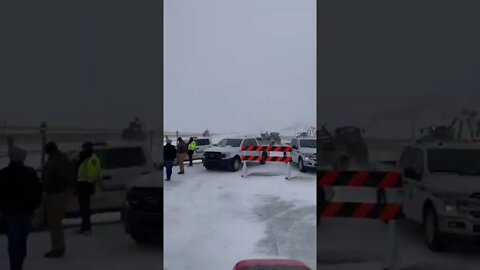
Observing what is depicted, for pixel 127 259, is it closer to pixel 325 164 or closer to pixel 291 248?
pixel 325 164

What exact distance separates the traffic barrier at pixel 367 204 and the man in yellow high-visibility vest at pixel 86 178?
1.21 meters

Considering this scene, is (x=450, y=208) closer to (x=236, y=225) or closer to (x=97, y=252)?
(x=97, y=252)

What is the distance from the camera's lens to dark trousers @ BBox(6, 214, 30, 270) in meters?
2.20

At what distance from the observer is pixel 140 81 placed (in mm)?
2145

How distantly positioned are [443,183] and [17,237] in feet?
7.75

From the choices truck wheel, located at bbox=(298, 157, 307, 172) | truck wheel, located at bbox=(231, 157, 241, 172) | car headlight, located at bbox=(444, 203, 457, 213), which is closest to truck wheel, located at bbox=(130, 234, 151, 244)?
car headlight, located at bbox=(444, 203, 457, 213)

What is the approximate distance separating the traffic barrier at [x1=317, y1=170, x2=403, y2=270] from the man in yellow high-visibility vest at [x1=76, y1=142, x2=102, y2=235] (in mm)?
1212

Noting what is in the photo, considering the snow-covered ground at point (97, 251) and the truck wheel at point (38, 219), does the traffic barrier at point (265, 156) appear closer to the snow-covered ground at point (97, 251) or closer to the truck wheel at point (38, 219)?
the snow-covered ground at point (97, 251)

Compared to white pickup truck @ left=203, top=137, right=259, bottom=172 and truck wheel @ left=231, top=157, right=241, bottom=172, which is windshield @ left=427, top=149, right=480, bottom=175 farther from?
truck wheel @ left=231, top=157, right=241, bottom=172

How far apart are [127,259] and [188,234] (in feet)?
6.24

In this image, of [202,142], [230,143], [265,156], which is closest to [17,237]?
[265,156]

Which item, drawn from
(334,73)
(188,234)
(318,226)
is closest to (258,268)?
(318,226)

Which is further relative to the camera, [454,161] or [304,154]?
[304,154]

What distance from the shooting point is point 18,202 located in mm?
2227
